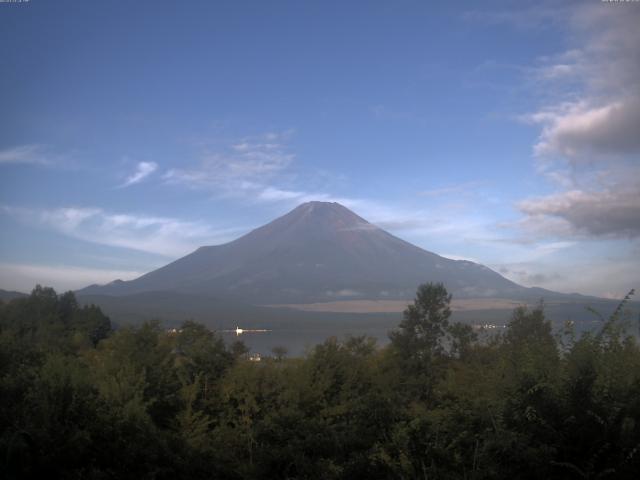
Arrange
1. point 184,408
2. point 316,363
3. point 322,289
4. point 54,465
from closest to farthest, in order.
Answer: point 54,465 → point 184,408 → point 316,363 → point 322,289

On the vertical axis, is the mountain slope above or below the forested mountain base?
above

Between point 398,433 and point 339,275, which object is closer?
point 398,433

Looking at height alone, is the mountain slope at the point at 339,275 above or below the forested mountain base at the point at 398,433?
above

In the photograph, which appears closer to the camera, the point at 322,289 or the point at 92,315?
the point at 92,315

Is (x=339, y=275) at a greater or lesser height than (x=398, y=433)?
greater

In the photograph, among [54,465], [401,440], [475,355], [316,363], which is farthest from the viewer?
[475,355]

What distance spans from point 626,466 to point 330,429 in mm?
2910

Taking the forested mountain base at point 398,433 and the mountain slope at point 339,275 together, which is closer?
the forested mountain base at point 398,433

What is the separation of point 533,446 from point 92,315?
41294 mm

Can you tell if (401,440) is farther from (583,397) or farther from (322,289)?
(322,289)

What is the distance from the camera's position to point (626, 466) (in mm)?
5223

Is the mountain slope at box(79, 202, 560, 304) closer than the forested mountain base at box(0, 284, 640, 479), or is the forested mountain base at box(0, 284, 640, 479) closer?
the forested mountain base at box(0, 284, 640, 479)

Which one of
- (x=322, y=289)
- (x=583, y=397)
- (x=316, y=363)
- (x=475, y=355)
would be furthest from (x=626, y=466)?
(x=322, y=289)

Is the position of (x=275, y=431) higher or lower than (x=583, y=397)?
lower
